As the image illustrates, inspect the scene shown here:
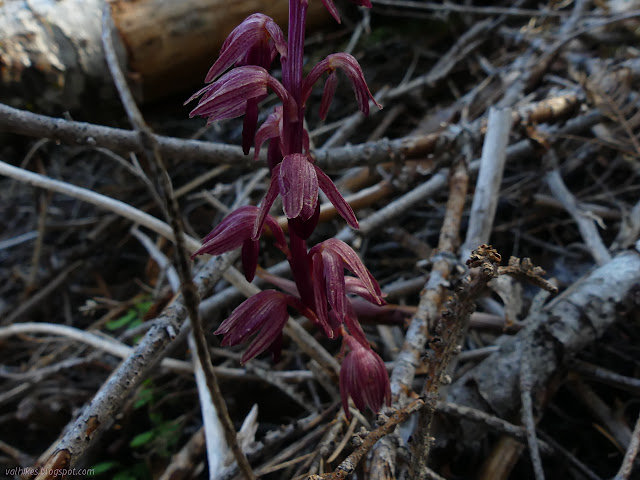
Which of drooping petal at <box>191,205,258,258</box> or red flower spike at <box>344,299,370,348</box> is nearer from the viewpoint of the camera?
drooping petal at <box>191,205,258,258</box>

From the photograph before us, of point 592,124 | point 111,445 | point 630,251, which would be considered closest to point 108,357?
point 111,445

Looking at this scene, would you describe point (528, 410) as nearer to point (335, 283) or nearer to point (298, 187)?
point (335, 283)

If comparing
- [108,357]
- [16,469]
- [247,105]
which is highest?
[247,105]

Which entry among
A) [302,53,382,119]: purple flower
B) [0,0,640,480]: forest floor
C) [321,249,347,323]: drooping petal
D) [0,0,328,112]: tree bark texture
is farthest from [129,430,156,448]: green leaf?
[0,0,328,112]: tree bark texture

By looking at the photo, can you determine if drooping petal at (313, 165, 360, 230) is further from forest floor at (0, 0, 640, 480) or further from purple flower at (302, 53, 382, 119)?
forest floor at (0, 0, 640, 480)

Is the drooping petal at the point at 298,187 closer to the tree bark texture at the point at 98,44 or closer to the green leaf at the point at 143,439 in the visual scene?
the green leaf at the point at 143,439

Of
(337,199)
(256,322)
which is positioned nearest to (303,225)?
(337,199)

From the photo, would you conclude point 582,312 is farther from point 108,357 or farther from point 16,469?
point 16,469

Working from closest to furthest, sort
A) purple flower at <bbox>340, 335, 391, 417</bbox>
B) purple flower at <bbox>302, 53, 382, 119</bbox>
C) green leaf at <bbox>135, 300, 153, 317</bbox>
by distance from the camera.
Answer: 1. purple flower at <bbox>302, 53, 382, 119</bbox>
2. purple flower at <bbox>340, 335, 391, 417</bbox>
3. green leaf at <bbox>135, 300, 153, 317</bbox>
